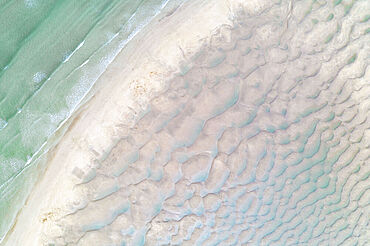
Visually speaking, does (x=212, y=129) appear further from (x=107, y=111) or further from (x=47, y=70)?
(x=47, y=70)

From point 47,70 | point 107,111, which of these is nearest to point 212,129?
point 107,111

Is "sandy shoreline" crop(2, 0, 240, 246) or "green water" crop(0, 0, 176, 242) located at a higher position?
"green water" crop(0, 0, 176, 242)

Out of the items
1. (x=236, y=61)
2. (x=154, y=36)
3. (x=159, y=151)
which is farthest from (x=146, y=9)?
(x=159, y=151)

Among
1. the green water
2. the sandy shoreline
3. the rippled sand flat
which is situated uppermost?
the green water

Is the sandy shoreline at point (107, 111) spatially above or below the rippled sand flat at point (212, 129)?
above

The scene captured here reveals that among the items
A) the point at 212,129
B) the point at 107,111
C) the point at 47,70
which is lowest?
the point at 212,129

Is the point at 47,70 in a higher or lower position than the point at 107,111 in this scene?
higher
